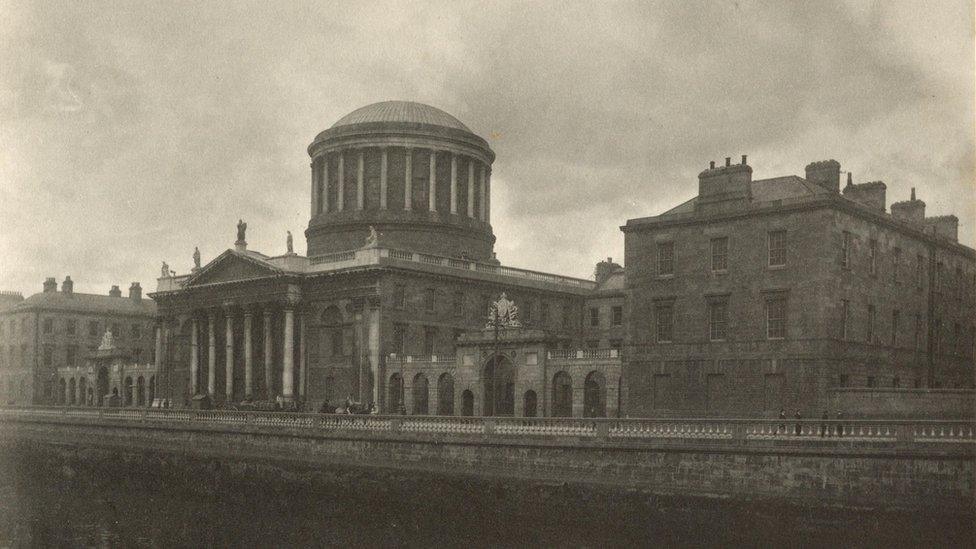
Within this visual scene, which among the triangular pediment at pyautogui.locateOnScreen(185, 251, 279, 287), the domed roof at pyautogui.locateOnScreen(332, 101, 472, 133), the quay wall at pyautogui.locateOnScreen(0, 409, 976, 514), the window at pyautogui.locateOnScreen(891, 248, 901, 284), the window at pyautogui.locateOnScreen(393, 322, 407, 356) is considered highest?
the domed roof at pyautogui.locateOnScreen(332, 101, 472, 133)

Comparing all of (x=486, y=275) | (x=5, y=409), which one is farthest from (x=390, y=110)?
(x=5, y=409)

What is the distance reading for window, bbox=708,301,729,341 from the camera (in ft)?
145

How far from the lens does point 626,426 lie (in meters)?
35.0

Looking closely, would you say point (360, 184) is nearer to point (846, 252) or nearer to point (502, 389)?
point (502, 389)

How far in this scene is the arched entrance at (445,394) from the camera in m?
57.2

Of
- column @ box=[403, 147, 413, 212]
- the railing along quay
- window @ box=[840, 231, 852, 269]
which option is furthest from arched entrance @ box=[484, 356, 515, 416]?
column @ box=[403, 147, 413, 212]

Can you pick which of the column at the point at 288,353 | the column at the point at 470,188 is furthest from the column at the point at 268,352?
the column at the point at 470,188

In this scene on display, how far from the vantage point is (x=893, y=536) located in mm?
28516

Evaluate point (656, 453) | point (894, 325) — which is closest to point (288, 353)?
point (894, 325)

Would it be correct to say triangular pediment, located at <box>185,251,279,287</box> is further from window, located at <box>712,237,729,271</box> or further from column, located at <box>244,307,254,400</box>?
window, located at <box>712,237,729,271</box>

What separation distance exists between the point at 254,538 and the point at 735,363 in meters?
19.2

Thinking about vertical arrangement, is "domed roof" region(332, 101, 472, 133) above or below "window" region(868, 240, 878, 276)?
above

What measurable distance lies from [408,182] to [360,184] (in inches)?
122

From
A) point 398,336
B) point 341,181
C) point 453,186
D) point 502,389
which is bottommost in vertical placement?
point 502,389
